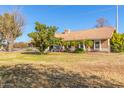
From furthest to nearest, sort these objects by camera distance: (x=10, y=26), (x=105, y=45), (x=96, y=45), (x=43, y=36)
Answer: (x=10, y=26), (x=96, y=45), (x=105, y=45), (x=43, y=36)

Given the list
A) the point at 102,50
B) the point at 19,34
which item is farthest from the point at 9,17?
the point at 102,50

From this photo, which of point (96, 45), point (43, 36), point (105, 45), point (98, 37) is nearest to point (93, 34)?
point (98, 37)

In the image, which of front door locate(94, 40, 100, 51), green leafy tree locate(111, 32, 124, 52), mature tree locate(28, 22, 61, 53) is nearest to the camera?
mature tree locate(28, 22, 61, 53)

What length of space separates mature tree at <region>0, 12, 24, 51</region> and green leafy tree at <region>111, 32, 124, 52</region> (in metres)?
15.2

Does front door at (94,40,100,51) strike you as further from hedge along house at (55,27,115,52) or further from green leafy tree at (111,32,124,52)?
green leafy tree at (111,32,124,52)

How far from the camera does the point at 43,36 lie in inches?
841

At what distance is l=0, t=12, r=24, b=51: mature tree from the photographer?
104 ft

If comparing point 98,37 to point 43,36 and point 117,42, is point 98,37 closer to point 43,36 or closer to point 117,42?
point 117,42

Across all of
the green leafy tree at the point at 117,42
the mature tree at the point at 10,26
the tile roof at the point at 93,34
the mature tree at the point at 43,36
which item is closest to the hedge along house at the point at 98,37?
the tile roof at the point at 93,34

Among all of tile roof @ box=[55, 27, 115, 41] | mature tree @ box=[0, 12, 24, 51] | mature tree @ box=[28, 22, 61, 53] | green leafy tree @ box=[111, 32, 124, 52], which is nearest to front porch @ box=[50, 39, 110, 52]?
tile roof @ box=[55, 27, 115, 41]

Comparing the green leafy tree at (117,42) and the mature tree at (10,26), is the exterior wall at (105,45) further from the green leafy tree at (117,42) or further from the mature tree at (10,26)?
the mature tree at (10,26)

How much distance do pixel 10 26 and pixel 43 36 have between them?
12527mm
